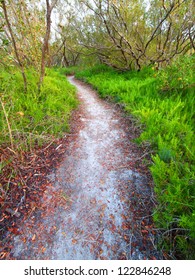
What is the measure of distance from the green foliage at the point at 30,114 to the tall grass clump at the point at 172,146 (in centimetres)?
182

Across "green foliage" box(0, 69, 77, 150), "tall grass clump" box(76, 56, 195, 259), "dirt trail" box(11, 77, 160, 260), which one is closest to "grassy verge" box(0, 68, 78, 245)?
"green foliage" box(0, 69, 77, 150)

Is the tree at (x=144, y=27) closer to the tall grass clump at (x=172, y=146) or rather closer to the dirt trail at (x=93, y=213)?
the tall grass clump at (x=172, y=146)

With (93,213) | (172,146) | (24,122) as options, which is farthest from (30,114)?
(172,146)

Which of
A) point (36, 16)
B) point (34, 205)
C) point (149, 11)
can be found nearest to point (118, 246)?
point (34, 205)

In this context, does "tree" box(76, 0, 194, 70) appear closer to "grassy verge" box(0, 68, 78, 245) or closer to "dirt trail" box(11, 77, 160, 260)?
"grassy verge" box(0, 68, 78, 245)

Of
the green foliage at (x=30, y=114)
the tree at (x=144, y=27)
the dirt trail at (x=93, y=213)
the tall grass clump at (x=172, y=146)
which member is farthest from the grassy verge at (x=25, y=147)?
the tree at (x=144, y=27)

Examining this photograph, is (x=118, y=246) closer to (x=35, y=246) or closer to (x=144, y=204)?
(x=144, y=204)

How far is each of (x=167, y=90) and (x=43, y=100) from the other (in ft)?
11.6

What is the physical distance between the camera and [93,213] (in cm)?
176

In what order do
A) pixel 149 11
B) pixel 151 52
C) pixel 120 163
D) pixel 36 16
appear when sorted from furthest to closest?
pixel 151 52 < pixel 149 11 < pixel 36 16 < pixel 120 163

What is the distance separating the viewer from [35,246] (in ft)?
4.90

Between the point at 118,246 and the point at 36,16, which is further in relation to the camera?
the point at 36,16

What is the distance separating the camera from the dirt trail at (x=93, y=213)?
1.46 metres

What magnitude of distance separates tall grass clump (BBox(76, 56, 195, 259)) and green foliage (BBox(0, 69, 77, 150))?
5.98 ft
